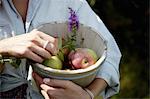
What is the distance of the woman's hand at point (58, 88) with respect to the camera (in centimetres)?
151

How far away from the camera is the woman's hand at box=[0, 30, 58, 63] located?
58.7 inches

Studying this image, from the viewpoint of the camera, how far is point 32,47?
1495mm

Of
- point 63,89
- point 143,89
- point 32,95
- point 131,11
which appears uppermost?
point 63,89

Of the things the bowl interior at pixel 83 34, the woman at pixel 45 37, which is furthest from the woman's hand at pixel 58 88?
the bowl interior at pixel 83 34

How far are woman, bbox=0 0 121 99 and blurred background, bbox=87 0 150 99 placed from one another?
5.92 ft

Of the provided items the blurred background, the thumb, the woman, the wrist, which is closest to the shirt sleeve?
the woman

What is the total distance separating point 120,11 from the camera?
3725 mm

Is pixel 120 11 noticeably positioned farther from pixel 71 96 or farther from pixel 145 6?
pixel 71 96

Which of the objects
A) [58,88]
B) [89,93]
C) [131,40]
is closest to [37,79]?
[58,88]

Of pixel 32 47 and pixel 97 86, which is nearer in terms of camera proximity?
pixel 32 47

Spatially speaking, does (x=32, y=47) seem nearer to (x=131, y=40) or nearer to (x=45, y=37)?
(x=45, y=37)

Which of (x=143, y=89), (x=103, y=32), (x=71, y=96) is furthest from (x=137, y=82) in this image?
(x=71, y=96)

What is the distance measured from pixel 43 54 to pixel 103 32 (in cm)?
37

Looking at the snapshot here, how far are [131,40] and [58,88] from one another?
239 cm
